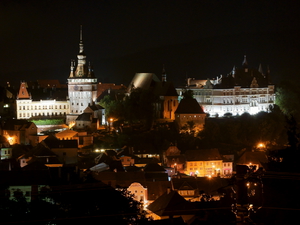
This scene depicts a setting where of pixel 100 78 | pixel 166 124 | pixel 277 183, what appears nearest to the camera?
pixel 277 183

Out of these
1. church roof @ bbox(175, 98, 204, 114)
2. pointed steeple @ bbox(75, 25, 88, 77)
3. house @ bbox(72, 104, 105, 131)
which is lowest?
house @ bbox(72, 104, 105, 131)

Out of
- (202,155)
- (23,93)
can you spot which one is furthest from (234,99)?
(23,93)

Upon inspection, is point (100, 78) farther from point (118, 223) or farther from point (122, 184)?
point (118, 223)

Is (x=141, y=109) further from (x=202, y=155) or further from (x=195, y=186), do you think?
(x=195, y=186)

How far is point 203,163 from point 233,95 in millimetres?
23804

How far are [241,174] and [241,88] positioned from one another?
6288 centimetres

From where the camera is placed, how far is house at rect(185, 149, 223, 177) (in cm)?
5006

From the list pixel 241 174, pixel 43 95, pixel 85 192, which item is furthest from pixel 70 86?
pixel 241 174

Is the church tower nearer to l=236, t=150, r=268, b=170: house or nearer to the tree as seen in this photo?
the tree

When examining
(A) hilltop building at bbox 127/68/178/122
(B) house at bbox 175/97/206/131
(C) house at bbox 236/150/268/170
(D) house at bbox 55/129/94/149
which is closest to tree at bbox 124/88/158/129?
(A) hilltop building at bbox 127/68/178/122

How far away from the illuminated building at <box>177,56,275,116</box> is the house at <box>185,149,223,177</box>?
62.4 ft

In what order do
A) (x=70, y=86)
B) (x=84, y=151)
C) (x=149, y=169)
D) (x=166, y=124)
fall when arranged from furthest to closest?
1. (x=70, y=86)
2. (x=166, y=124)
3. (x=84, y=151)
4. (x=149, y=169)

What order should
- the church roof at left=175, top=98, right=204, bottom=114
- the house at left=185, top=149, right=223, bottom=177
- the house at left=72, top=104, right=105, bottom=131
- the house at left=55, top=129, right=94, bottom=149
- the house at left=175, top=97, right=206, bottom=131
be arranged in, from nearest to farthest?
the house at left=185, top=149, right=223, bottom=177 → the house at left=55, top=129, right=94, bottom=149 → the house at left=72, top=104, right=105, bottom=131 → the house at left=175, top=97, right=206, bottom=131 → the church roof at left=175, top=98, right=204, bottom=114

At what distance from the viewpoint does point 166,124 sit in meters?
60.5
